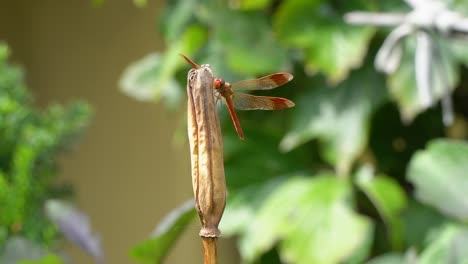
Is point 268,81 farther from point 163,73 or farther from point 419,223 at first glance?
point 163,73

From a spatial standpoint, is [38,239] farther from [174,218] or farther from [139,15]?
[139,15]

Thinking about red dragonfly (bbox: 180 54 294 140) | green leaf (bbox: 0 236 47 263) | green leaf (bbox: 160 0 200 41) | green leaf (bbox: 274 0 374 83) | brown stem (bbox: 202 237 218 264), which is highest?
green leaf (bbox: 160 0 200 41)

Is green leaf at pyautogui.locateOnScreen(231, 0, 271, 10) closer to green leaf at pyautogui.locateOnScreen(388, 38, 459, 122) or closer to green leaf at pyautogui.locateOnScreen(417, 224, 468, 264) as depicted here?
green leaf at pyautogui.locateOnScreen(388, 38, 459, 122)

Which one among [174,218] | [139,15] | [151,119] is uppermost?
[139,15]

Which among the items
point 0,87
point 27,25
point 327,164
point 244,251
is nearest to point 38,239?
point 0,87

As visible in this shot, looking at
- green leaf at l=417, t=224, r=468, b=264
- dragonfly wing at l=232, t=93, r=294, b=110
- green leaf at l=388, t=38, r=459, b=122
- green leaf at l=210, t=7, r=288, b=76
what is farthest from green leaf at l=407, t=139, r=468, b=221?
dragonfly wing at l=232, t=93, r=294, b=110

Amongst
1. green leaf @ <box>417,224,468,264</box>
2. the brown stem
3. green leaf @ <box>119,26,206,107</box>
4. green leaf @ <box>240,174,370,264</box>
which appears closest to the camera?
the brown stem

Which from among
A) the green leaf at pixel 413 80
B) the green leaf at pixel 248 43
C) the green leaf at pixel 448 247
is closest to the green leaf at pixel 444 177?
the green leaf at pixel 448 247
